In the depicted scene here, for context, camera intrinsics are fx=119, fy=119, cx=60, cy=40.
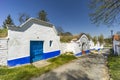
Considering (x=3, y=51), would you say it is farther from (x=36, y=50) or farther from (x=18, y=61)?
(x=36, y=50)

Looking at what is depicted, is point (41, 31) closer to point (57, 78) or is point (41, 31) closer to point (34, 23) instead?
point (34, 23)

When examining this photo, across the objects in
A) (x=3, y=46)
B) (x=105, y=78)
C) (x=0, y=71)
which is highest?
(x=3, y=46)

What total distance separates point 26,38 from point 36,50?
209 centimetres

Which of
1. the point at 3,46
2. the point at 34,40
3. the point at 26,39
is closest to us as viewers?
the point at 3,46

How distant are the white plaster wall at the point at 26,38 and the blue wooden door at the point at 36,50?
0.45 metres

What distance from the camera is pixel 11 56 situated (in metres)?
9.11

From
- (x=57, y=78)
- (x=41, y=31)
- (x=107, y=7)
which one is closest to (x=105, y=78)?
(x=57, y=78)

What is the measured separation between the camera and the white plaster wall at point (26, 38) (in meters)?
9.20

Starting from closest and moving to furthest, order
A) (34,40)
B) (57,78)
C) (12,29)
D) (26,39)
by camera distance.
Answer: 1. (57,78)
2. (12,29)
3. (26,39)
4. (34,40)

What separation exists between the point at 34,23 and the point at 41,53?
3.38 meters

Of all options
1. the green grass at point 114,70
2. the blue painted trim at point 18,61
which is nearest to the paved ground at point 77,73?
the green grass at point 114,70

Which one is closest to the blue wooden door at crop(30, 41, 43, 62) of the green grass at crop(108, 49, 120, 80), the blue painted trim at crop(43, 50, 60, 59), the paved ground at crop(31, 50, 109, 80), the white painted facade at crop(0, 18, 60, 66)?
the white painted facade at crop(0, 18, 60, 66)

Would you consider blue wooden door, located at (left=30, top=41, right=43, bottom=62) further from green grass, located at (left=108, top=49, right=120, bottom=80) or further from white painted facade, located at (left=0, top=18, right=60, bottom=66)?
green grass, located at (left=108, top=49, right=120, bottom=80)

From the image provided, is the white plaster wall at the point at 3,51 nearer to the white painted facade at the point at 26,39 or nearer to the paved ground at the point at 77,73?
the white painted facade at the point at 26,39
